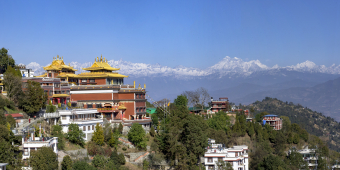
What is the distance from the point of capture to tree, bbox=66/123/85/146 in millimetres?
47125

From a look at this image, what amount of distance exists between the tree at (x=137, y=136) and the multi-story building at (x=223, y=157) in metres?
9.67

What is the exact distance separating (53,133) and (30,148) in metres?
7.21

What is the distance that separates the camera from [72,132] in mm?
47250

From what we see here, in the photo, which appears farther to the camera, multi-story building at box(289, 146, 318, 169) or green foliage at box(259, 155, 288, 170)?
multi-story building at box(289, 146, 318, 169)

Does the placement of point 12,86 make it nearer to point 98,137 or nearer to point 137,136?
point 98,137

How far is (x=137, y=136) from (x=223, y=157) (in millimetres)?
13221

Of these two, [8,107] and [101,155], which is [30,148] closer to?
[101,155]

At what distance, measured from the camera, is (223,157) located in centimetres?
5784

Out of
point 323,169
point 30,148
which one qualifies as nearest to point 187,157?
point 30,148

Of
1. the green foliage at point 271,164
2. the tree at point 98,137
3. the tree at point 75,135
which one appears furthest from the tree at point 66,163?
the green foliage at point 271,164

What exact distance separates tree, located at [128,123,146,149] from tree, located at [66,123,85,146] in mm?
8086

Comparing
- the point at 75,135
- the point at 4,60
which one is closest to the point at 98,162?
the point at 75,135

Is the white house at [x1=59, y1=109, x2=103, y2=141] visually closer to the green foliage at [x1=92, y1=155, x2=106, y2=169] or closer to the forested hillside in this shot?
the green foliage at [x1=92, y1=155, x2=106, y2=169]

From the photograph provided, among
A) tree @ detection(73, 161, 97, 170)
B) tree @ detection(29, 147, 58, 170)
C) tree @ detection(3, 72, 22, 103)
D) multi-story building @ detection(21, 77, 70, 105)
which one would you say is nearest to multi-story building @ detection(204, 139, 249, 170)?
tree @ detection(73, 161, 97, 170)
